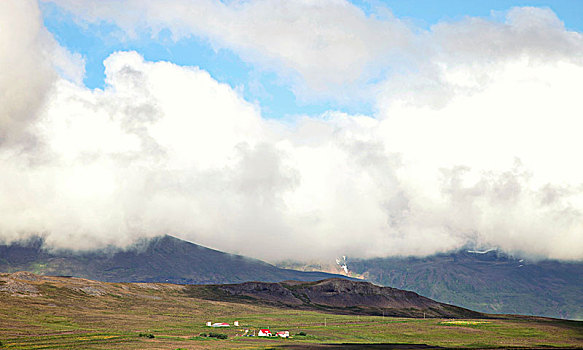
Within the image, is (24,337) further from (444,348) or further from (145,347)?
(444,348)

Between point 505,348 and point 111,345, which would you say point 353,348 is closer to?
point 505,348

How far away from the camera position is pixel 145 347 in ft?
570

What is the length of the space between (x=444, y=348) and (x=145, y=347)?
105029 millimetres

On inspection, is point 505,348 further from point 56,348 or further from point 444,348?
point 56,348

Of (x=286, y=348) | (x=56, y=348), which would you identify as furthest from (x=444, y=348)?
(x=56, y=348)

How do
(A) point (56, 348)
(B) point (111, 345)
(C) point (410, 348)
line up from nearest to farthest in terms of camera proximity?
(A) point (56, 348) < (B) point (111, 345) < (C) point (410, 348)

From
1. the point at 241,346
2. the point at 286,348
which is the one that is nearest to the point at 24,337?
the point at 241,346

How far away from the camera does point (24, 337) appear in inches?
7825

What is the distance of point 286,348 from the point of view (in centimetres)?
18188

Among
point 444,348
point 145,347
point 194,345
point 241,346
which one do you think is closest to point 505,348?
point 444,348

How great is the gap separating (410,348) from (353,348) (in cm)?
2248

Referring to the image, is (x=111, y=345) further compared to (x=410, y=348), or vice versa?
(x=410, y=348)

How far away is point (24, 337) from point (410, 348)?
13871cm

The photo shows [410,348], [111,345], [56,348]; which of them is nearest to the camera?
[56,348]
